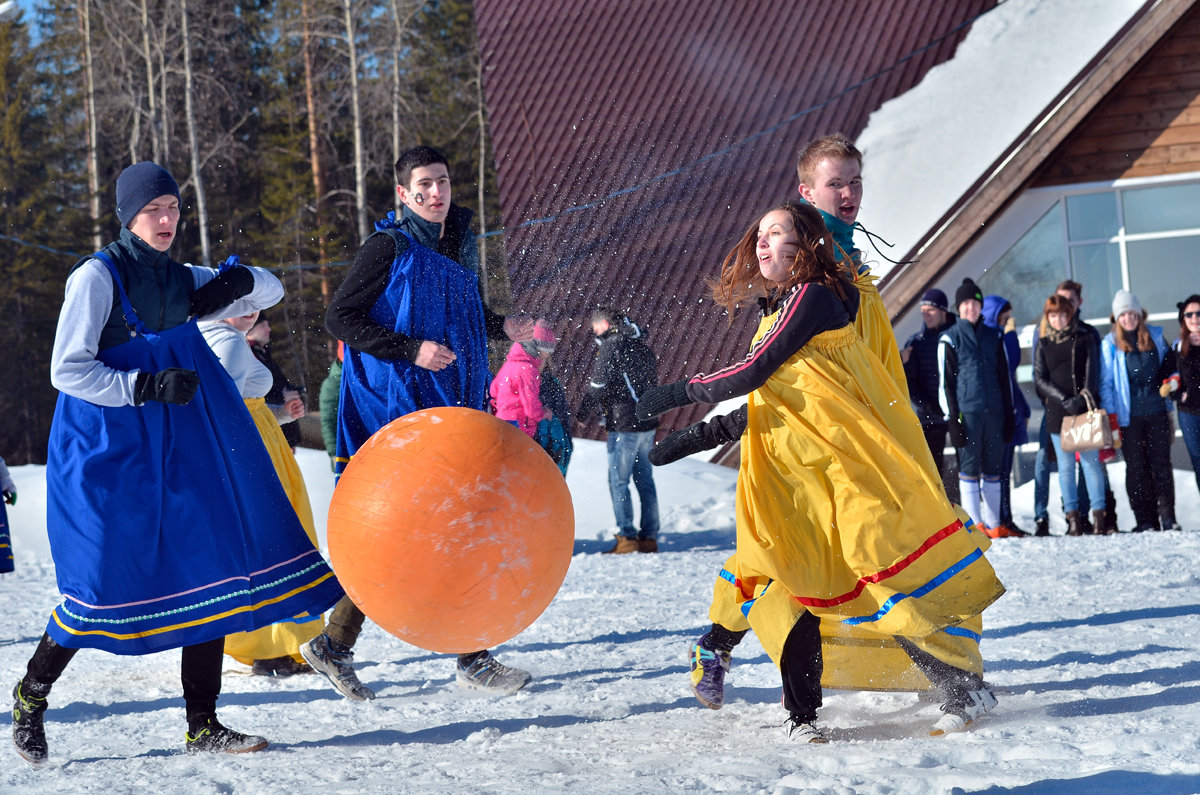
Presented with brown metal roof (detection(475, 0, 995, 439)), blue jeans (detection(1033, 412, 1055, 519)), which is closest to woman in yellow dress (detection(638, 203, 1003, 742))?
blue jeans (detection(1033, 412, 1055, 519))

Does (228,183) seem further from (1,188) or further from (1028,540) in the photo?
(1028,540)

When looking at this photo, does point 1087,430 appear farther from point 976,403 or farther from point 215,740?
point 215,740

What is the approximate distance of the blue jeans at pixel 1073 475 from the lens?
8680 millimetres

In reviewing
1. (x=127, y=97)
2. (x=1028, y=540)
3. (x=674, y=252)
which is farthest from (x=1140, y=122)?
(x=127, y=97)

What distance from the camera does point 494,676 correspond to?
4398 millimetres

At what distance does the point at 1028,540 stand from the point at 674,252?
5.47 m

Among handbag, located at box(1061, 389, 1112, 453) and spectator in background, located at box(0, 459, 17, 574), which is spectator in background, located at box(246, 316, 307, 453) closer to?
spectator in background, located at box(0, 459, 17, 574)

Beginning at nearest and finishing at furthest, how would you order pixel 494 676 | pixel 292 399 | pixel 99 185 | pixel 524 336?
pixel 494 676 < pixel 524 336 < pixel 292 399 < pixel 99 185

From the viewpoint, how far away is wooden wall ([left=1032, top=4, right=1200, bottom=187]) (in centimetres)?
1164

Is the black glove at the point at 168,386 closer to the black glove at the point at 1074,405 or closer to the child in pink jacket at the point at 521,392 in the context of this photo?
the child in pink jacket at the point at 521,392

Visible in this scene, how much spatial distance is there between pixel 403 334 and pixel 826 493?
62.9 inches

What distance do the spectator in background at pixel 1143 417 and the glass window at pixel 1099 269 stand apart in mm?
3229

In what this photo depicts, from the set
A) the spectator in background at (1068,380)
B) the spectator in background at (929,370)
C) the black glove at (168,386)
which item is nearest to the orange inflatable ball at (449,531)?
the black glove at (168,386)

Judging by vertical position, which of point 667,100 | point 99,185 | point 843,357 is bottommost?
point 843,357
